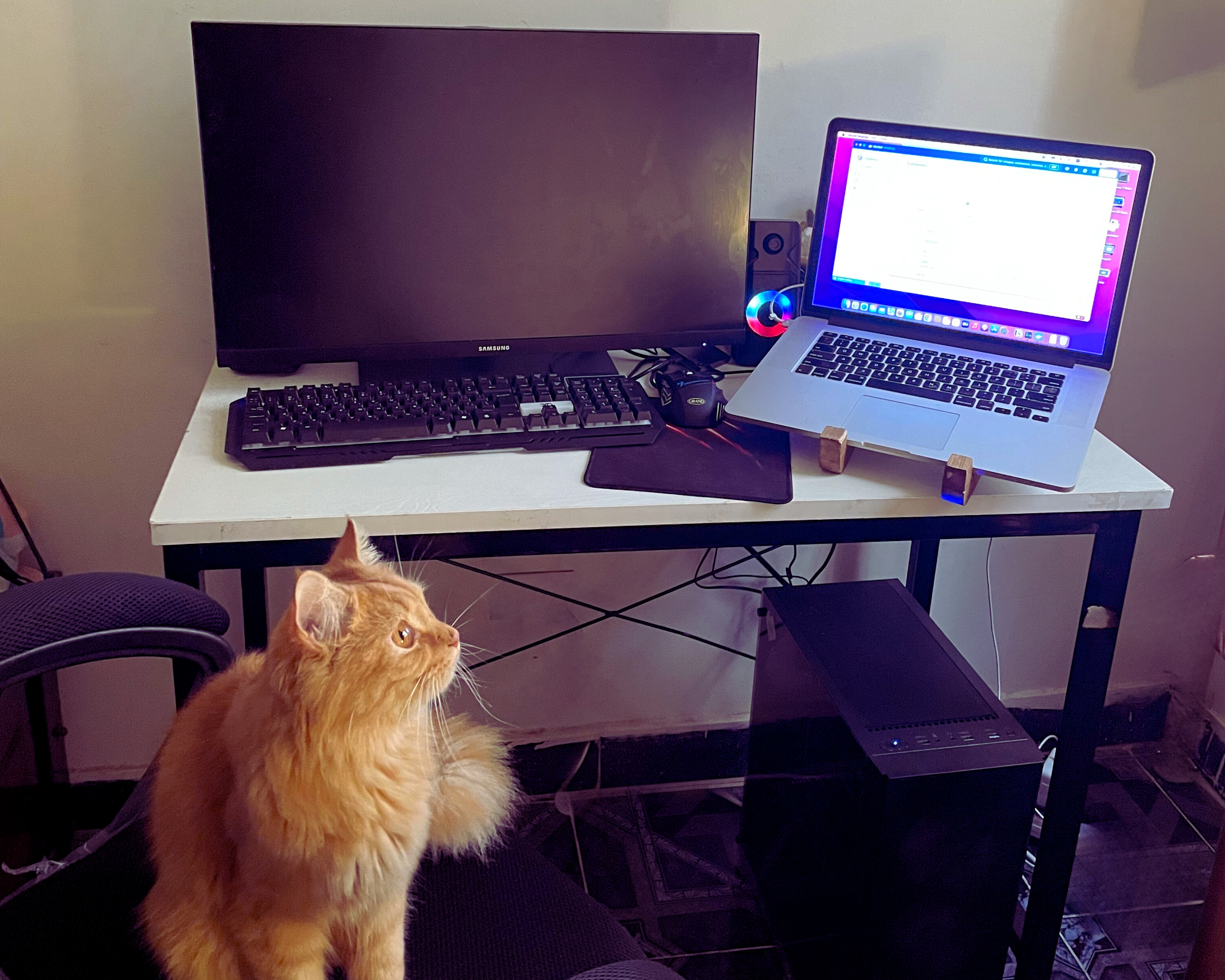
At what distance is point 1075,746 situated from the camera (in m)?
1.38

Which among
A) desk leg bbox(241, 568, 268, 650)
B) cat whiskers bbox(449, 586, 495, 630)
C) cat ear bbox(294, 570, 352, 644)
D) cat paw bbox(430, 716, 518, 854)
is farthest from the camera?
cat whiskers bbox(449, 586, 495, 630)

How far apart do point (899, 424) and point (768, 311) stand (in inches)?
14.6

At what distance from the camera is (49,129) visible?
145 cm

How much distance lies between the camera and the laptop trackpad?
124 centimetres

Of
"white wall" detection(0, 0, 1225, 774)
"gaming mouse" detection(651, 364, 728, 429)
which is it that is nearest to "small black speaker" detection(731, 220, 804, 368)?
"white wall" detection(0, 0, 1225, 774)

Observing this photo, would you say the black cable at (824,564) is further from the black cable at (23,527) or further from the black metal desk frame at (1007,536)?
the black cable at (23,527)

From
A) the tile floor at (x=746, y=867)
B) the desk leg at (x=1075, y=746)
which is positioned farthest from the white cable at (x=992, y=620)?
the desk leg at (x=1075, y=746)

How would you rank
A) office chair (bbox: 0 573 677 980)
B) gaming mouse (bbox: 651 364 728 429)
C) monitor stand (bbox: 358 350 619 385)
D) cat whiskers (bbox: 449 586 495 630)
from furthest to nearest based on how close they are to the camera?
cat whiskers (bbox: 449 586 495 630) < monitor stand (bbox: 358 350 619 385) < gaming mouse (bbox: 651 364 728 429) < office chair (bbox: 0 573 677 980)

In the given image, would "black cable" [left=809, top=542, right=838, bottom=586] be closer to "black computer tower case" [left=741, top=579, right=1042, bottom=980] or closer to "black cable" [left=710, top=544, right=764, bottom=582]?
"black cable" [left=710, top=544, right=764, bottom=582]

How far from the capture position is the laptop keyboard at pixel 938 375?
1.31 m

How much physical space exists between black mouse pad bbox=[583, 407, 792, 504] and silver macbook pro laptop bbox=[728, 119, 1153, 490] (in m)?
0.05

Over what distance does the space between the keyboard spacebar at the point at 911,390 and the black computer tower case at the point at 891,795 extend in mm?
338

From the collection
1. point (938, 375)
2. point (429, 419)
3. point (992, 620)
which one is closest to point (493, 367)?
point (429, 419)

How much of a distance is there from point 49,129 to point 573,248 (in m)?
0.71
